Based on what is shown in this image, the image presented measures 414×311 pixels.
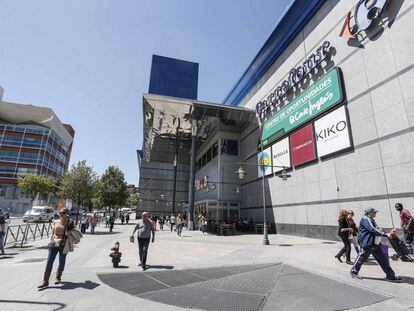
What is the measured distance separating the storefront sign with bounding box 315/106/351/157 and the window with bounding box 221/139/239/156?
595 inches

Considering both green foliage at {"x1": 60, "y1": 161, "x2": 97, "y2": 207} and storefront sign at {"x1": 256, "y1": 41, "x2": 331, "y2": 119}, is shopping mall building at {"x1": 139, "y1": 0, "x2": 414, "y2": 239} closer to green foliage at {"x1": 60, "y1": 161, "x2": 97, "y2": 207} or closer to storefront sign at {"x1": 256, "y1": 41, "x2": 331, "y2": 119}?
storefront sign at {"x1": 256, "y1": 41, "x2": 331, "y2": 119}

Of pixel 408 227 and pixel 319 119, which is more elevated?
pixel 319 119

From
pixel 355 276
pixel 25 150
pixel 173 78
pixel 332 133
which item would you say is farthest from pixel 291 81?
pixel 173 78

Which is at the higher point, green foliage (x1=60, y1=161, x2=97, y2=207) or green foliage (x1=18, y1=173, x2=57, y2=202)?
green foliage (x1=18, y1=173, x2=57, y2=202)

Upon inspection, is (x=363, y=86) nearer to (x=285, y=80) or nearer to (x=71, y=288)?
(x=285, y=80)

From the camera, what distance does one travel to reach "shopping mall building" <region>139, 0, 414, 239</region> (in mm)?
12711

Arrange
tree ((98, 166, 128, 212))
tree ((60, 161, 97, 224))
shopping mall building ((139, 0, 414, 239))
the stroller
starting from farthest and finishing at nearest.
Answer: tree ((98, 166, 128, 212)) → tree ((60, 161, 97, 224)) → shopping mall building ((139, 0, 414, 239)) → the stroller

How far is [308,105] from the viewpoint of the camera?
19.1 m

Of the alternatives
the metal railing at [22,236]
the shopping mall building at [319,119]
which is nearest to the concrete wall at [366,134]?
the shopping mall building at [319,119]

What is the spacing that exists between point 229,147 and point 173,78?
280 ft

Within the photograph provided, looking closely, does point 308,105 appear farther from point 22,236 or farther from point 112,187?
point 112,187

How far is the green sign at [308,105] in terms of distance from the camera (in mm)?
16641

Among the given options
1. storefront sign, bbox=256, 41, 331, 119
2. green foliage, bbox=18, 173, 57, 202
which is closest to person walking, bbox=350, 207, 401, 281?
storefront sign, bbox=256, 41, 331, 119

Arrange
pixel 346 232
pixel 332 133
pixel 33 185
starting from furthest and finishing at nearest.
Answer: pixel 33 185
pixel 332 133
pixel 346 232
